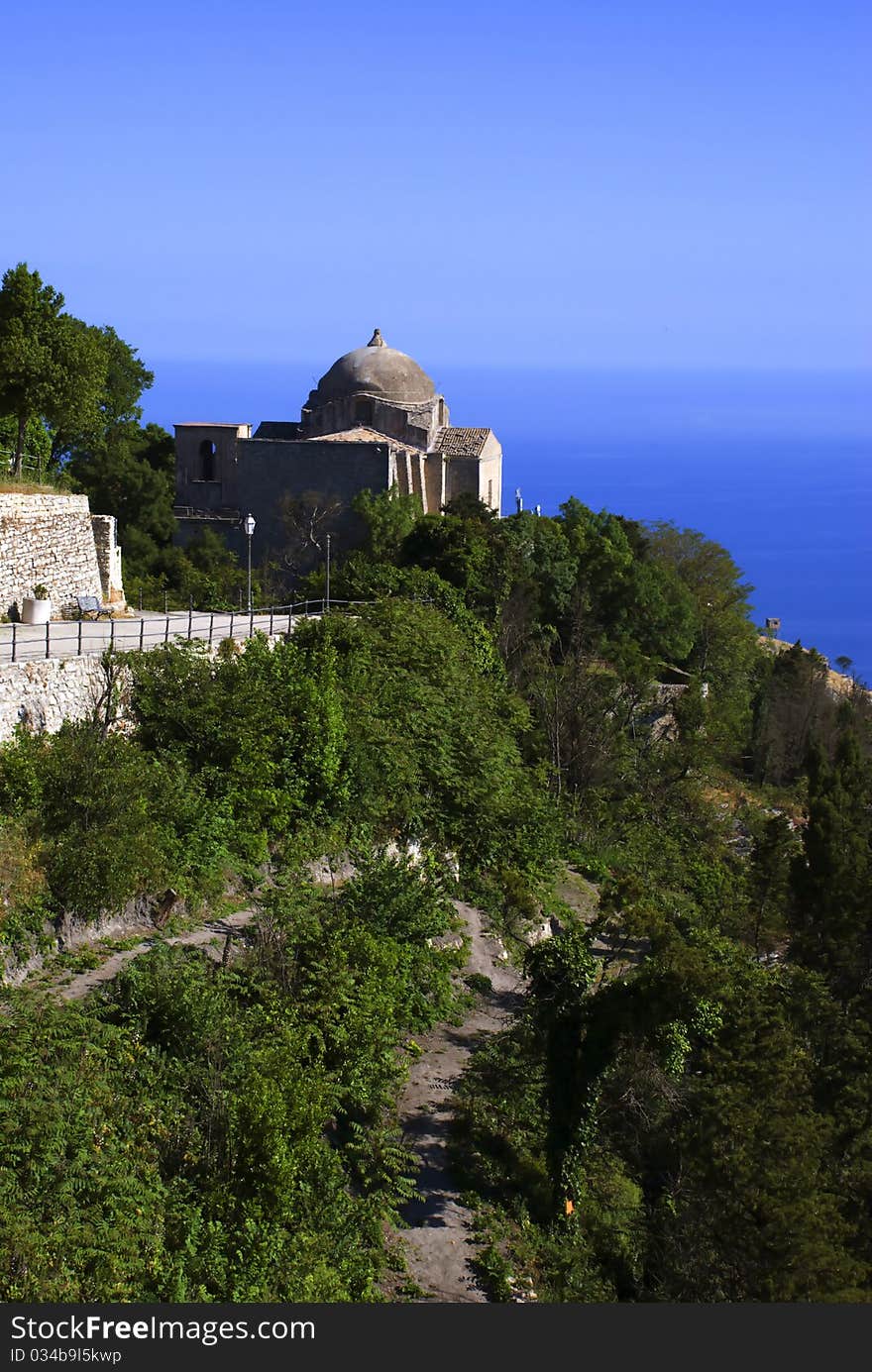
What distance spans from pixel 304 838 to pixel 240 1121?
6.92 meters

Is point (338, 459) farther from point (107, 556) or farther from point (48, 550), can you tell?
point (48, 550)

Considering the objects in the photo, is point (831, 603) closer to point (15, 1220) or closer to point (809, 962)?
point (809, 962)

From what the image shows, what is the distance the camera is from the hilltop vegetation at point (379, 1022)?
12.5m

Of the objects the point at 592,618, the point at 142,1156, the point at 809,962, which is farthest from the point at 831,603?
the point at 142,1156

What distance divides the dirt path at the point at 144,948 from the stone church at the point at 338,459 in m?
22.3

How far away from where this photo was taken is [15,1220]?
11016mm

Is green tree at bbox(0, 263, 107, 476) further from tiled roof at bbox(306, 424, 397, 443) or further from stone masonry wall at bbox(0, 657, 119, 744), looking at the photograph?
tiled roof at bbox(306, 424, 397, 443)

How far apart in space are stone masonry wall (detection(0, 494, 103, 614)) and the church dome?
2010 centimetres

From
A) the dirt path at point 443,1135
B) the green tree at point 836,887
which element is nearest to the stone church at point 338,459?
the green tree at point 836,887

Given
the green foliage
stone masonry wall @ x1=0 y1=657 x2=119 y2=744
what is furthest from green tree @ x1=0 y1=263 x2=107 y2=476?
stone masonry wall @ x1=0 y1=657 x2=119 y2=744

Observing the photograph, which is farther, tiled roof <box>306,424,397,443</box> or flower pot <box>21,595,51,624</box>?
tiled roof <box>306,424,397,443</box>

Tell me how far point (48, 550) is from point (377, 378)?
22572 mm

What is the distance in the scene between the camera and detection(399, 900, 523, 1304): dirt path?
1399cm

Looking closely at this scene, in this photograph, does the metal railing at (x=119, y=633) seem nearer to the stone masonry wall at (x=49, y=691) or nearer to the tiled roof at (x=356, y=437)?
the stone masonry wall at (x=49, y=691)
